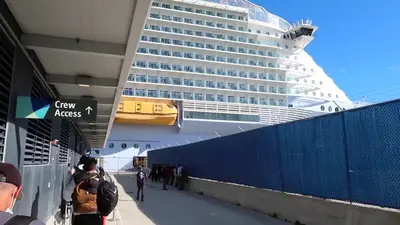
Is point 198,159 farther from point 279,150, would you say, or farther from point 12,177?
point 12,177

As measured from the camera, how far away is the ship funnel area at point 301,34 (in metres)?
78.1

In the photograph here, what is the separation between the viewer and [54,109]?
5.74 m

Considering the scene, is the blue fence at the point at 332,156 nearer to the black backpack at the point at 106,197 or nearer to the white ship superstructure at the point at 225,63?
the black backpack at the point at 106,197

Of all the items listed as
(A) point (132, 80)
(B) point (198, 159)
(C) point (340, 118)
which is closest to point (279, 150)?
(C) point (340, 118)

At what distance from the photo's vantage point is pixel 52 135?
952cm

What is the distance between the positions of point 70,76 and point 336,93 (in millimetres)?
77554

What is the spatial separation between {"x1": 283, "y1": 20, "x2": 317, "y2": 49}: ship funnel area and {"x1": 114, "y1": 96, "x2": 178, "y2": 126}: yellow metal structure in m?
34.9

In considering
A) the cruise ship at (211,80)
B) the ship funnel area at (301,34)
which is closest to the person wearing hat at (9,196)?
the cruise ship at (211,80)

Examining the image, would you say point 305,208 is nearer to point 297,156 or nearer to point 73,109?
point 297,156

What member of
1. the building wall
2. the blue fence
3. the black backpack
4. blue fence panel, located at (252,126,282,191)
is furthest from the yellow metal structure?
the black backpack

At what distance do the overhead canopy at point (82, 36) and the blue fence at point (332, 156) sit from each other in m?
4.64

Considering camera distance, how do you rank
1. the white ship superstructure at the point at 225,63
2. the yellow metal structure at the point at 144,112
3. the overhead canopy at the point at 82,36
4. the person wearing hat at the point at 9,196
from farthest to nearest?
the white ship superstructure at the point at 225,63, the yellow metal structure at the point at 144,112, the overhead canopy at the point at 82,36, the person wearing hat at the point at 9,196

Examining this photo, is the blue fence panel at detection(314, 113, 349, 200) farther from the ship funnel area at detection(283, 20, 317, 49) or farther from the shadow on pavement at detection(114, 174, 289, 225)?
the ship funnel area at detection(283, 20, 317, 49)

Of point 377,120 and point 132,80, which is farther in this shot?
point 132,80
